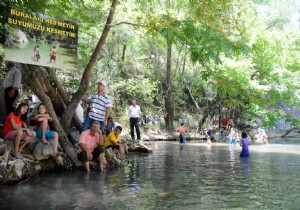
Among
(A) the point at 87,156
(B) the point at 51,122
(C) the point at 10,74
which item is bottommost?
(A) the point at 87,156

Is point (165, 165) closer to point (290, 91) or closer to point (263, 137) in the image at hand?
point (263, 137)

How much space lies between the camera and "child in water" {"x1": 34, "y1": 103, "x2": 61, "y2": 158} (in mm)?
7928

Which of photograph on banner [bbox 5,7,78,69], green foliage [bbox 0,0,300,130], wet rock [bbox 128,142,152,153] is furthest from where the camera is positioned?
green foliage [bbox 0,0,300,130]

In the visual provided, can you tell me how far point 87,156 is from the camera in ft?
26.7

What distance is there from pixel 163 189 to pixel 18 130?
134 inches

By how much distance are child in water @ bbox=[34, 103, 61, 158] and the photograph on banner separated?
1307mm

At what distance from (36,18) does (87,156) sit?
3414mm

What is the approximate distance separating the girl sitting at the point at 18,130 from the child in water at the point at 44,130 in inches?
17.4

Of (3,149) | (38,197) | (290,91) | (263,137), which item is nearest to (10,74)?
(3,149)

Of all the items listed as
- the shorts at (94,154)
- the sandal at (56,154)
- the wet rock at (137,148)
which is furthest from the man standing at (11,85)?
the wet rock at (137,148)

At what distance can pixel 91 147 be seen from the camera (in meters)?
8.34

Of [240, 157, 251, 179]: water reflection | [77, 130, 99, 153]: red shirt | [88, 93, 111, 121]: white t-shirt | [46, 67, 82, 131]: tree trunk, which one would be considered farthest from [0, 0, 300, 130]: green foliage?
[77, 130, 99, 153]: red shirt

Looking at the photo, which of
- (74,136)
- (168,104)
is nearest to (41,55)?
(74,136)

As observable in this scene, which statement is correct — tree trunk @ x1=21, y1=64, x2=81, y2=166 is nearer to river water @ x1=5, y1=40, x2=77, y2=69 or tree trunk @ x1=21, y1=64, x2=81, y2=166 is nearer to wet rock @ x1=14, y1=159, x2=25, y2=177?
river water @ x1=5, y1=40, x2=77, y2=69
